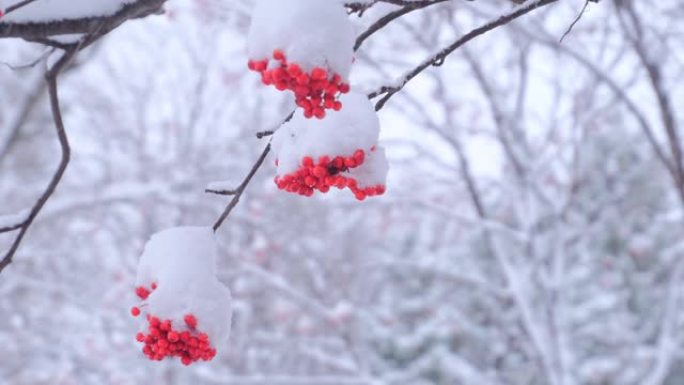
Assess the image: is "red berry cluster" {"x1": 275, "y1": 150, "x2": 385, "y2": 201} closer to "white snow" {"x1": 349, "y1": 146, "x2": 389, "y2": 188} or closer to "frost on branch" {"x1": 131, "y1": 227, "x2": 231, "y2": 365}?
"white snow" {"x1": 349, "y1": 146, "x2": 389, "y2": 188}

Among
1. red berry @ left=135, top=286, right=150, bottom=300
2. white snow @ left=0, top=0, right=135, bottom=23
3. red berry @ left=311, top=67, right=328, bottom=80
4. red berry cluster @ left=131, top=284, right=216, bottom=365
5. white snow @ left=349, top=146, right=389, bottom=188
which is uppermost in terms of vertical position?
white snow @ left=0, top=0, right=135, bottom=23

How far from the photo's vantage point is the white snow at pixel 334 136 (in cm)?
155

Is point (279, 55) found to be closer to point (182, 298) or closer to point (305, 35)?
point (305, 35)

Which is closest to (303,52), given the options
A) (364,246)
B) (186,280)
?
(186,280)

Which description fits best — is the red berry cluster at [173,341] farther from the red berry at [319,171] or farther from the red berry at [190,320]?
the red berry at [319,171]

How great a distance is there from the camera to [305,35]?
134 cm

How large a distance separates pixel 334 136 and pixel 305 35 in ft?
0.91

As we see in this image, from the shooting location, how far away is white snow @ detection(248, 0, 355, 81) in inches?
51.9

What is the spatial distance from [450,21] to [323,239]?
239 inches

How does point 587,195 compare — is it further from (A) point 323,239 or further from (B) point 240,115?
(B) point 240,115

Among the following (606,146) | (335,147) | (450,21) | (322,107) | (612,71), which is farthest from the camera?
(606,146)

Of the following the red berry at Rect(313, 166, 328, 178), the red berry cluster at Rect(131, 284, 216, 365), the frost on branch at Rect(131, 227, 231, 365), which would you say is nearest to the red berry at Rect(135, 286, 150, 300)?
the frost on branch at Rect(131, 227, 231, 365)

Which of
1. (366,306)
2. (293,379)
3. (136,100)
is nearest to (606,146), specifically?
(366,306)

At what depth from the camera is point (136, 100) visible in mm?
13016
